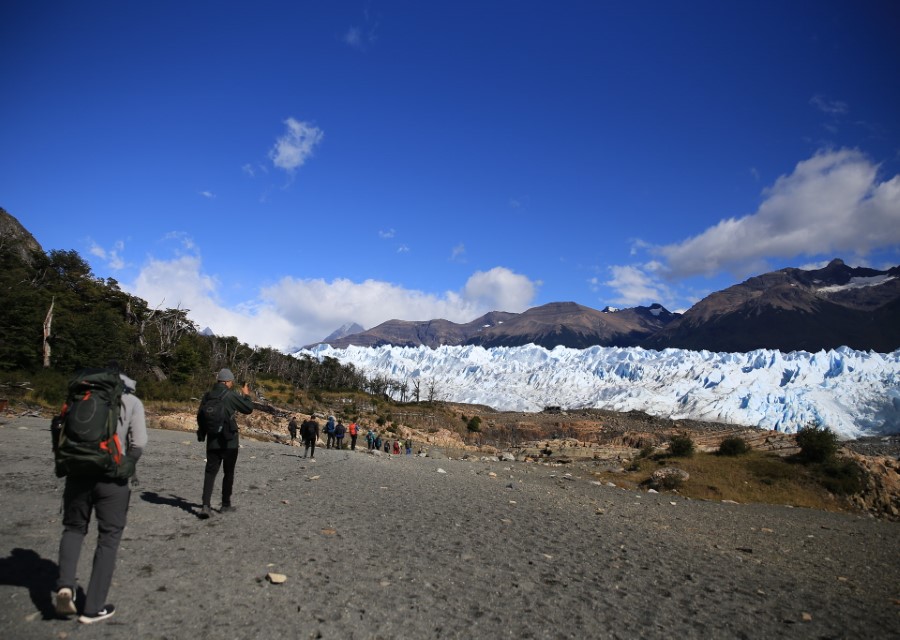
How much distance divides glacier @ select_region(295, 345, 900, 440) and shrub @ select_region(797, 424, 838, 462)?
148ft

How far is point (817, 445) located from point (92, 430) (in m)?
23.1

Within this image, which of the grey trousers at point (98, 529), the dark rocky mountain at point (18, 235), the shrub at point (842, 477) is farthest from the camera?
the dark rocky mountain at point (18, 235)

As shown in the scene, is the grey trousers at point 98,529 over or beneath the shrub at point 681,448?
over

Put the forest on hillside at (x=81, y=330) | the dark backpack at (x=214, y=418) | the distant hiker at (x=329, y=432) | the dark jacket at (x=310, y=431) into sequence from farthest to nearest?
the forest on hillside at (x=81, y=330) → the distant hiker at (x=329, y=432) → the dark jacket at (x=310, y=431) → the dark backpack at (x=214, y=418)

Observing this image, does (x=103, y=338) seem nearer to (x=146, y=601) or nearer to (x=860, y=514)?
(x=146, y=601)

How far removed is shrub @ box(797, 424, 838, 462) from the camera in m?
19.0

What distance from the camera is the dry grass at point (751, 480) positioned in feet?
57.4

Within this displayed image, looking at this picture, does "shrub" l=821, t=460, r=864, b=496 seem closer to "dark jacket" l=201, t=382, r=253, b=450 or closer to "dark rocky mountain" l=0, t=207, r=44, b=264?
"dark jacket" l=201, t=382, r=253, b=450

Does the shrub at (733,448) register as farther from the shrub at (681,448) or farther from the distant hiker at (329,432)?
the distant hiker at (329,432)

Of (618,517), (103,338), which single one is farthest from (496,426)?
(618,517)

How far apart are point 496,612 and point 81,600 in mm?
3483

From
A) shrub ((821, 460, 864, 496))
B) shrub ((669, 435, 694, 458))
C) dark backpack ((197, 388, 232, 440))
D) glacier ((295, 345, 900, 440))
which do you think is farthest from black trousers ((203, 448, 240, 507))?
glacier ((295, 345, 900, 440))

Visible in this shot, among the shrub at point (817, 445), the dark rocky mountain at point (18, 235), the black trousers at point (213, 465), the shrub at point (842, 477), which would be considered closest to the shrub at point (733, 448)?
the shrub at point (817, 445)

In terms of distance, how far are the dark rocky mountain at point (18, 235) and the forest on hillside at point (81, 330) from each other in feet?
1.19
